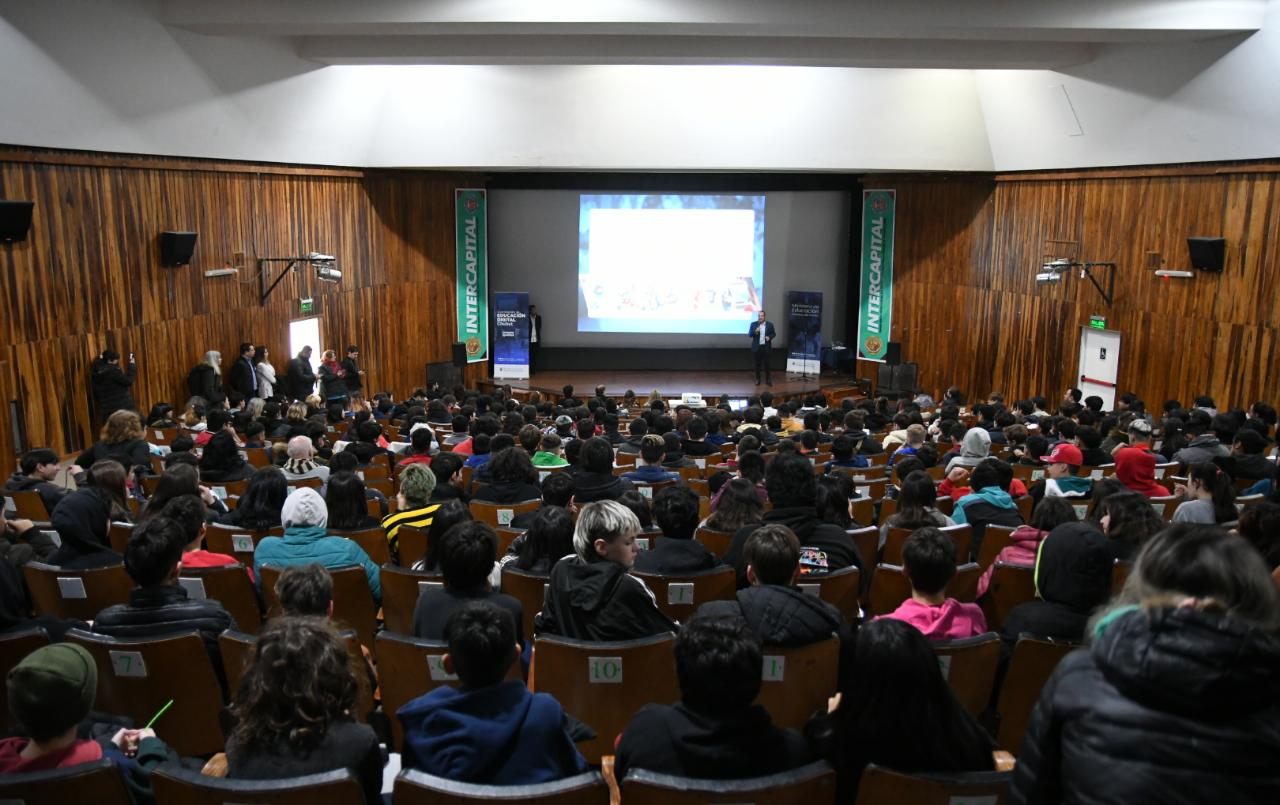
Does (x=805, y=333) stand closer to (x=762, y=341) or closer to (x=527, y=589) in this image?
(x=762, y=341)

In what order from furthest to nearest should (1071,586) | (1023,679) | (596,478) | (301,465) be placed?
(301,465), (596,478), (1071,586), (1023,679)

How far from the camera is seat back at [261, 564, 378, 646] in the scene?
429 centimetres

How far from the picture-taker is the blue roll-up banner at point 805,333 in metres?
18.6

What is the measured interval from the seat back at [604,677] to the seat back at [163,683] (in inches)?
46.8

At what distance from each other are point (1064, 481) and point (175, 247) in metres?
10.1

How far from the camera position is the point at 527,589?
424cm

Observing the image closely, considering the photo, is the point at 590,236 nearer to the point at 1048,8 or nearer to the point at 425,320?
the point at 425,320

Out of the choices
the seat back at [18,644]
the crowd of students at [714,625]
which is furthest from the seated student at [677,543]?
the seat back at [18,644]

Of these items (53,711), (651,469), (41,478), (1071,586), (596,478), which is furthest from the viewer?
(651,469)

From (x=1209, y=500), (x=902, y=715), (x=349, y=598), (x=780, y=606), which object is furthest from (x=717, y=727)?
(x=1209, y=500)

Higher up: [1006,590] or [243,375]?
[243,375]

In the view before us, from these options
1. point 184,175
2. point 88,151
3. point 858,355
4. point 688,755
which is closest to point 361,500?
point 688,755

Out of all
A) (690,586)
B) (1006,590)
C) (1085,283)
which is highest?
(1085,283)

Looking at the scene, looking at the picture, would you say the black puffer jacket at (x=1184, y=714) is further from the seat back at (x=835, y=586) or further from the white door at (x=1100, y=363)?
the white door at (x=1100, y=363)
